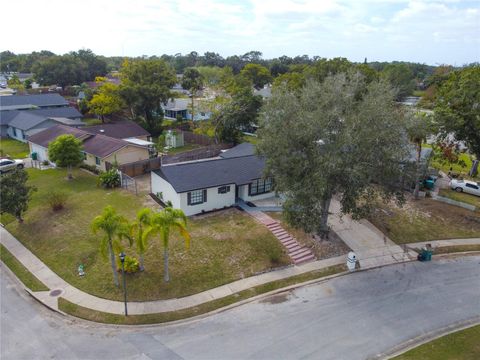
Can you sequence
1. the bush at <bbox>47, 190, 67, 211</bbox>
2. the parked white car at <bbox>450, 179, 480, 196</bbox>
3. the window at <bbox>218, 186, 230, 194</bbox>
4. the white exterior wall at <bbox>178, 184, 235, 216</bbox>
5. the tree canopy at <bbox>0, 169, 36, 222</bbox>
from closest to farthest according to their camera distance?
the tree canopy at <bbox>0, 169, 36, 222</bbox>, the white exterior wall at <bbox>178, 184, 235, 216</bbox>, the bush at <bbox>47, 190, 67, 211</bbox>, the window at <bbox>218, 186, 230, 194</bbox>, the parked white car at <bbox>450, 179, 480, 196</bbox>

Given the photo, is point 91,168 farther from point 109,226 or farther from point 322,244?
point 322,244

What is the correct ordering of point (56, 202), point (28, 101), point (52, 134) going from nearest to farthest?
point (56, 202)
point (52, 134)
point (28, 101)

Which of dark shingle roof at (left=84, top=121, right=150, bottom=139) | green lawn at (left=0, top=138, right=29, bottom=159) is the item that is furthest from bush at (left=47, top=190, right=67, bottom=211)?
green lawn at (left=0, top=138, right=29, bottom=159)

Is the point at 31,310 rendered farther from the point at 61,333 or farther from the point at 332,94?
the point at 332,94

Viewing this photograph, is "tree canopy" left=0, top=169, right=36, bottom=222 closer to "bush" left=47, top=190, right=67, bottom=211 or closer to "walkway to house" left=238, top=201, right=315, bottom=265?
"bush" left=47, top=190, right=67, bottom=211

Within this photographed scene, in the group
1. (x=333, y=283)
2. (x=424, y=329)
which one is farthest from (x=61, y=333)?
(x=424, y=329)

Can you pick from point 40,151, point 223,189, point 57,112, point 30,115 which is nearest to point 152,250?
point 223,189
